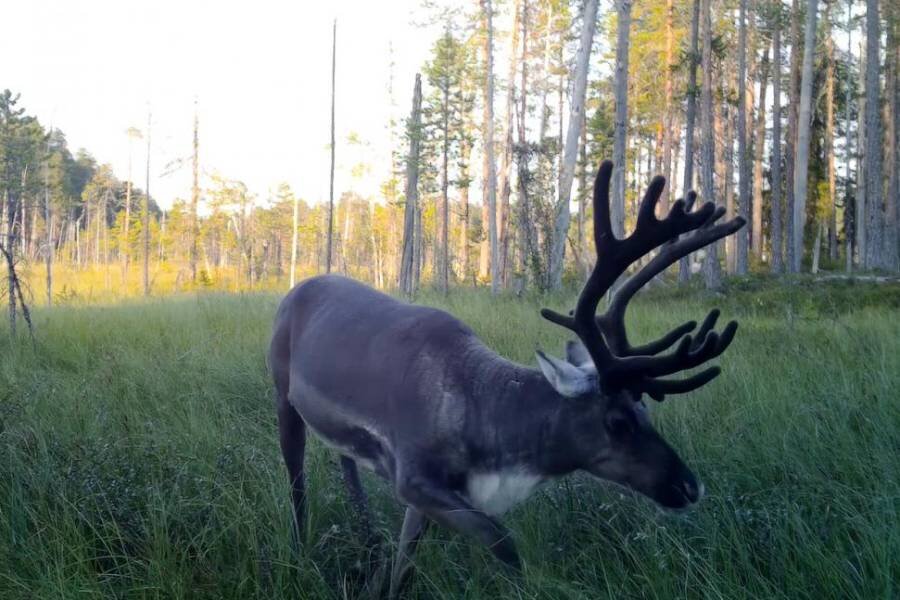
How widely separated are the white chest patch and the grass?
9.9 inches

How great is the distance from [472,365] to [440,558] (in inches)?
34.6

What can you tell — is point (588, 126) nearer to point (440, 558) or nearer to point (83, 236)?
point (440, 558)

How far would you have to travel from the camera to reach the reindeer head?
9.57ft

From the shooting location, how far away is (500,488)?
305 centimetres

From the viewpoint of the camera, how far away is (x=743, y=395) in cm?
535

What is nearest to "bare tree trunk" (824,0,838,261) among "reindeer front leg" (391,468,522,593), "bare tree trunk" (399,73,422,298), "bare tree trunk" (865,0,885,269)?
"bare tree trunk" (865,0,885,269)

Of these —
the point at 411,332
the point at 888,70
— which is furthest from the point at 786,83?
the point at 411,332

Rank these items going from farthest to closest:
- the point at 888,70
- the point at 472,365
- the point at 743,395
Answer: the point at 888,70 < the point at 743,395 < the point at 472,365

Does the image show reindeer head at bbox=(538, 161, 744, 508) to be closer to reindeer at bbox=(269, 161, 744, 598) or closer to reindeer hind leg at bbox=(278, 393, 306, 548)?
reindeer at bbox=(269, 161, 744, 598)

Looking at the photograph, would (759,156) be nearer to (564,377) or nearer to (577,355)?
(577,355)

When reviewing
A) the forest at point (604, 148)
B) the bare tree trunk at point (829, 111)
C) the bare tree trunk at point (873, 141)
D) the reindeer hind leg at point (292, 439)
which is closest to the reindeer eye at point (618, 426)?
the reindeer hind leg at point (292, 439)

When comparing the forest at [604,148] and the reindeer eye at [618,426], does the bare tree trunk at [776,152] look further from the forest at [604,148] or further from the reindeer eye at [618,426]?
the reindeer eye at [618,426]

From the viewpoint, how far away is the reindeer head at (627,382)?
2.92m

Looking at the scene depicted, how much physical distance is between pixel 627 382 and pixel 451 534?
4.06ft
